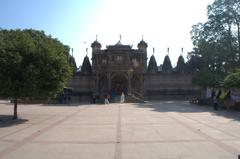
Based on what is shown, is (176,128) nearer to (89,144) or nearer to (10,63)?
(89,144)

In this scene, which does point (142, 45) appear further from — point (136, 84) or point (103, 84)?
point (103, 84)

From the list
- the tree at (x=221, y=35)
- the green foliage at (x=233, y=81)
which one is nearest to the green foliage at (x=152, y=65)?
the tree at (x=221, y=35)

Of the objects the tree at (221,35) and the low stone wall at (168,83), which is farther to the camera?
the low stone wall at (168,83)

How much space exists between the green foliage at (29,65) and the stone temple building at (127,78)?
34908 millimetres

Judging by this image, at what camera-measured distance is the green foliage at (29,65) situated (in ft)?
71.2

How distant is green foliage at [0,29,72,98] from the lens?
71.2ft

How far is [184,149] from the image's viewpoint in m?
12.4

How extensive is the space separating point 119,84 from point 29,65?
42.4 metres

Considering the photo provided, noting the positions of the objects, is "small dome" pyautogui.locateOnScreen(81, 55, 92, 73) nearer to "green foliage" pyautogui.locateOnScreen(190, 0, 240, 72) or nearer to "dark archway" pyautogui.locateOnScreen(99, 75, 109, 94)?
"dark archway" pyautogui.locateOnScreen(99, 75, 109, 94)

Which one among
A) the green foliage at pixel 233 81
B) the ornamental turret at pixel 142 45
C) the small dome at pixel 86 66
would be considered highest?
the ornamental turret at pixel 142 45

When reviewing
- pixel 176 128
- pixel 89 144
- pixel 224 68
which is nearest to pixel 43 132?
pixel 89 144

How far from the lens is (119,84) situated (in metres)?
64.1

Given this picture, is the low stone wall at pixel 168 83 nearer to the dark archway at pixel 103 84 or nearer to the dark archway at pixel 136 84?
the dark archway at pixel 136 84

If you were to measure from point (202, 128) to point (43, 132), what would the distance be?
734 cm
